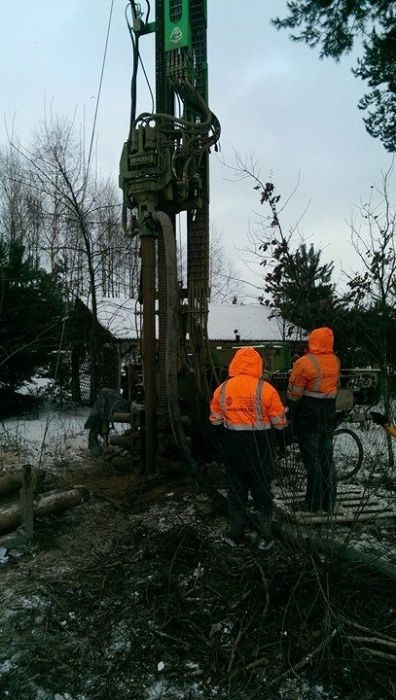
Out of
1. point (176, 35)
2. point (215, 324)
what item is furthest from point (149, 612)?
point (215, 324)

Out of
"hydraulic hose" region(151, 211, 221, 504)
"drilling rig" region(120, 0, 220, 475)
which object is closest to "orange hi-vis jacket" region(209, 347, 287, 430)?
"hydraulic hose" region(151, 211, 221, 504)

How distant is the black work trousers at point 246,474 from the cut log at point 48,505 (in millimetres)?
1976

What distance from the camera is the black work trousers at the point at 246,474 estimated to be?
14.9 feet

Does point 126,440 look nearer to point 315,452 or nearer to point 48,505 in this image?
point 48,505

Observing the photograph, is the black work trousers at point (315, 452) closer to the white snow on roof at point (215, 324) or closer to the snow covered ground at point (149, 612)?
the snow covered ground at point (149, 612)

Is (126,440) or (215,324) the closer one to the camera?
(126,440)

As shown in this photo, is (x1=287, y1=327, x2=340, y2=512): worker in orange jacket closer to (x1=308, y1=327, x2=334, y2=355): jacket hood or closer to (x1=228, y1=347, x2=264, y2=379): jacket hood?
(x1=308, y1=327, x2=334, y2=355): jacket hood

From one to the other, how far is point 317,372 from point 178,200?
287cm

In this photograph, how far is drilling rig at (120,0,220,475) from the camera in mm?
6488

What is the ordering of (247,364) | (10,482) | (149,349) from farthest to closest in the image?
1. (149,349)
2. (10,482)
3. (247,364)

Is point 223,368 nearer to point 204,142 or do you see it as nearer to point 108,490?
point 108,490

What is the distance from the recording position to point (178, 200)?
263 inches

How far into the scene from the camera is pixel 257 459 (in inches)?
181

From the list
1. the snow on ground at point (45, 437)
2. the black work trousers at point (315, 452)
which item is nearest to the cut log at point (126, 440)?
the snow on ground at point (45, 437)
